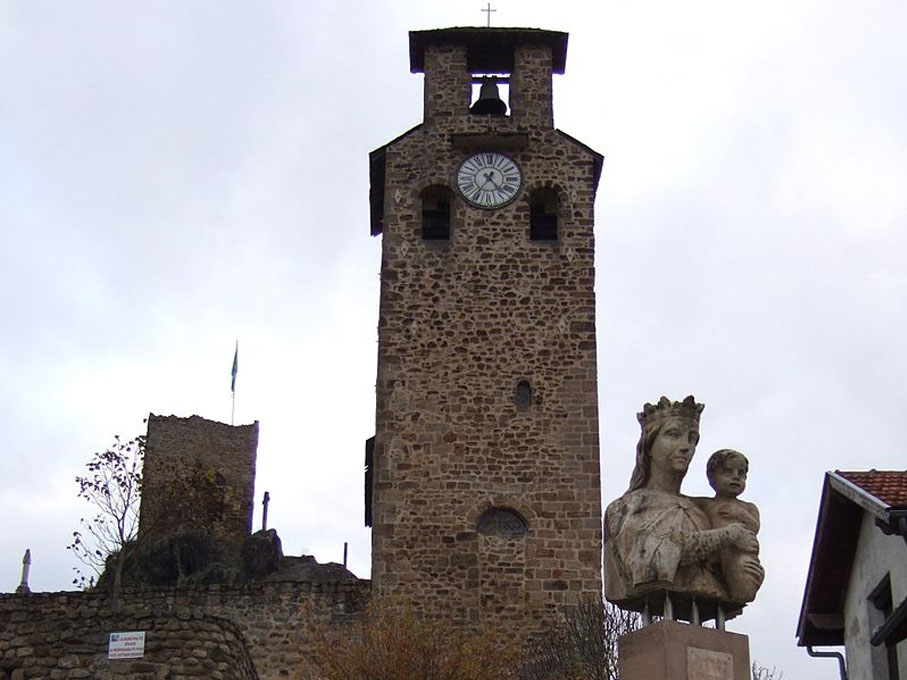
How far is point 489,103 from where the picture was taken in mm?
31375

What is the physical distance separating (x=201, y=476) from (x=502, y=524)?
16677mm

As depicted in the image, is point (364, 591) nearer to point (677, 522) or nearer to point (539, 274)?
point (539, 274)

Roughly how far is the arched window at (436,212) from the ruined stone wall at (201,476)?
13353mm

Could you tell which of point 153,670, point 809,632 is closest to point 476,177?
point 809,632

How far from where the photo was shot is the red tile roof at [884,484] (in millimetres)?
15923

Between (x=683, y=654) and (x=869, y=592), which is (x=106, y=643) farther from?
(x=683, y=654)

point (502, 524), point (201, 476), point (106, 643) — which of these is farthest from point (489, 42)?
point (106, 643)

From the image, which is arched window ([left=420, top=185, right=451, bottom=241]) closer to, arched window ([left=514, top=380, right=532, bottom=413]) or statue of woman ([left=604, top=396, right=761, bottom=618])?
arched window ([left=514, top=380, right=532, bottom=413])

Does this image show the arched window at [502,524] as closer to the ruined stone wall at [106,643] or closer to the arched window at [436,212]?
the arched window at [436,212]

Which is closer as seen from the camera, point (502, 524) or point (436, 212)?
point (502, 524)

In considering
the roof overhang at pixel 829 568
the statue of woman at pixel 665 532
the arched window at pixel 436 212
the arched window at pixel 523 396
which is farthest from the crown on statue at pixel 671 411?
the arched window at pixel 436 212

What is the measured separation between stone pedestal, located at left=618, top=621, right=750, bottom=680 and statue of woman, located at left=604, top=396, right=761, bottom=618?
30 centimetres

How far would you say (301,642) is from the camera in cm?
2720

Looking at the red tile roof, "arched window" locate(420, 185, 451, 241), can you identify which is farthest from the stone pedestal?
"arched window" locate(420, 185, 451, 241)
